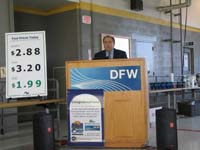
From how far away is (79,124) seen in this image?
4117 mm

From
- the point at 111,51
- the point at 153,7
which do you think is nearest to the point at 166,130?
the point at 111,51

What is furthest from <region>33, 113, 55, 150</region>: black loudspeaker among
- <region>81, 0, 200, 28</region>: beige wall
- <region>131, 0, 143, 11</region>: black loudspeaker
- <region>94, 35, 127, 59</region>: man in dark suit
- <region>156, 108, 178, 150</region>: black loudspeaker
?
<region>131, 0, 143, 11</region>: black loudspeaker

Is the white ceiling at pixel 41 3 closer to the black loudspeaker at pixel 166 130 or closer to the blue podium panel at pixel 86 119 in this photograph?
the blue podium panel at pixel 86 119

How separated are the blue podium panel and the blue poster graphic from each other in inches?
4.2

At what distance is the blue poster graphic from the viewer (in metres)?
4.10

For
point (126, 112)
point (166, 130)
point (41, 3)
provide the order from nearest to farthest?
→ 1. point (166, 130)
2. point (126, 112)
3. point (41, 3)

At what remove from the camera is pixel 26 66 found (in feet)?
13.4

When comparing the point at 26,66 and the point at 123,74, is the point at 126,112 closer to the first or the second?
the point at 123,74

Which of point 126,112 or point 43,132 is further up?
point 126,112

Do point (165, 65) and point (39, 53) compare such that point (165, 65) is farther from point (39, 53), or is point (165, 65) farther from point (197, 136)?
point (39, 53)

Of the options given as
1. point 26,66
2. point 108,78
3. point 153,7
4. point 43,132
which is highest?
point 153,7

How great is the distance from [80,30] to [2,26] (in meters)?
1.98

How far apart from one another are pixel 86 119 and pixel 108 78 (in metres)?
0.60

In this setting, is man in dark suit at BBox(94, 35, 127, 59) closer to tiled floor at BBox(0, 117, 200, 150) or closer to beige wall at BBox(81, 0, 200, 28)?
tiled floor at BBox(0, 117, 200, 150)
